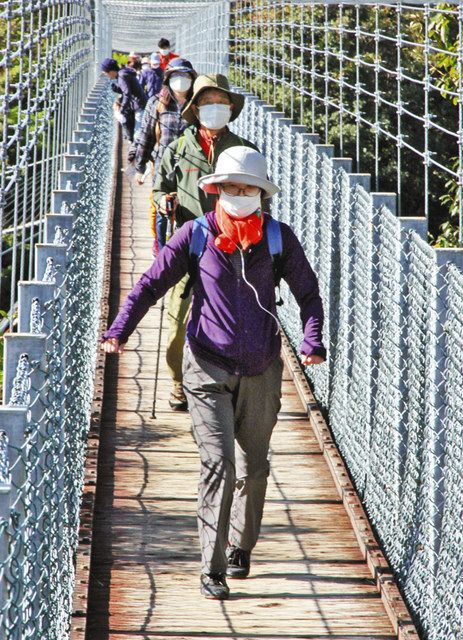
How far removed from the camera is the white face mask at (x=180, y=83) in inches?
347

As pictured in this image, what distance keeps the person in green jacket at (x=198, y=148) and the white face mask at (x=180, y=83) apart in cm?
114

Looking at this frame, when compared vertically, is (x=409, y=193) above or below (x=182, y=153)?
below

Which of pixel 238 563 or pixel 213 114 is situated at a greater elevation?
pixel 213 114

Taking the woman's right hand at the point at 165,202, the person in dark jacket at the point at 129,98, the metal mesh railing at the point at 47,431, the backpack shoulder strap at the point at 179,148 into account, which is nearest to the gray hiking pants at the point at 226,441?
the metal mesh railing at the point at 47,431

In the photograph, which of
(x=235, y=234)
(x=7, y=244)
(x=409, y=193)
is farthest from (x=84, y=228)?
(x=409, y=193)

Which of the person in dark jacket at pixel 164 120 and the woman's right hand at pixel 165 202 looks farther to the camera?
the person in dark jacket at pixel 164 120

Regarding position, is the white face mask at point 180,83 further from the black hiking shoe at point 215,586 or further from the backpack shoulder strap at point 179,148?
the black hiking shoe at point 215,586

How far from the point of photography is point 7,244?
19562 mm

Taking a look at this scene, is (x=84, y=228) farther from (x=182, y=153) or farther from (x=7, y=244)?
(x=7, y=244)

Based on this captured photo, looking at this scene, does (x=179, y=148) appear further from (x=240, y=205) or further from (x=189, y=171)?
(x=240, y=205)

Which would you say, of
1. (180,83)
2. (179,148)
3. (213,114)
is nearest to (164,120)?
(180,83)

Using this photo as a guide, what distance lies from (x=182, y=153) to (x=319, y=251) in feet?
4.97

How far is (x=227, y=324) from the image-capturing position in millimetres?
5621

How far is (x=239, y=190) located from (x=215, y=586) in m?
1.56
